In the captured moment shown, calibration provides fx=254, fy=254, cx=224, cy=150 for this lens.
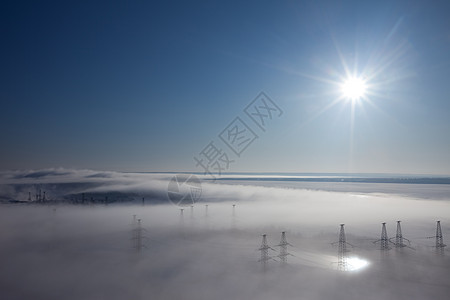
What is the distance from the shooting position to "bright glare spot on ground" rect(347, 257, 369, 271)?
74056 millimetres

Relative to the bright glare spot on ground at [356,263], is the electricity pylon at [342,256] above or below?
above

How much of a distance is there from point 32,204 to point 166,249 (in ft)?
477

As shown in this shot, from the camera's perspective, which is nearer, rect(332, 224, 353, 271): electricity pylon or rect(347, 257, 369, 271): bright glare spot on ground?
rect(332, 224, 353, 271): electricity pylon

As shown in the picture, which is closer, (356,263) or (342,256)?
(356,263)

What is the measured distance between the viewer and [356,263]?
78.2 m

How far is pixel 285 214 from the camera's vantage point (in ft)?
563

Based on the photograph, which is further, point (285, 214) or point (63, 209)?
point (63, 209)

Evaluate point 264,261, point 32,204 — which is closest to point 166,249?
point 264,261

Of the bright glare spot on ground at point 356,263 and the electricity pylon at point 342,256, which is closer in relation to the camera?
the electricity pylon at point 342,256

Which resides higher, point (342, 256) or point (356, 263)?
point (342, 256)

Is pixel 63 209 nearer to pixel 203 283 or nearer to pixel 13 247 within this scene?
pixel 13 247

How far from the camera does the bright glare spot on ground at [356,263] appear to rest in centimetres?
7406

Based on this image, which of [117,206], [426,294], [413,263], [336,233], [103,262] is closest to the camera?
[426,294]

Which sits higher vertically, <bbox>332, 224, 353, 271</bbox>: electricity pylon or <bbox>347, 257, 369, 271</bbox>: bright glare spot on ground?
<bbox>332, 224, 353, 271</bbox>: electricity pylon
